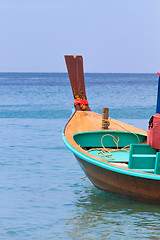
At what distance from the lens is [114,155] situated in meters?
9.01

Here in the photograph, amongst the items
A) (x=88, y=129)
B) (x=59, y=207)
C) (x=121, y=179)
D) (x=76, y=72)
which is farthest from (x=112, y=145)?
(x=76, y=72)

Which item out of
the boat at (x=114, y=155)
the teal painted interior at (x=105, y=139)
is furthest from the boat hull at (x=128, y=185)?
the teal painted interior at (x=105, y=139)

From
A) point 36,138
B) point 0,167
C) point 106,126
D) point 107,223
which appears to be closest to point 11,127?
point 36,138

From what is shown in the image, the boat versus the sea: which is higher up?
the boat

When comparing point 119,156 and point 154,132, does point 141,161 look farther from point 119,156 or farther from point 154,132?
point 119,156

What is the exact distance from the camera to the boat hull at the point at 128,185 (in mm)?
6789

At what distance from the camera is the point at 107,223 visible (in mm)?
7086

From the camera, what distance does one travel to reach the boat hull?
679cm

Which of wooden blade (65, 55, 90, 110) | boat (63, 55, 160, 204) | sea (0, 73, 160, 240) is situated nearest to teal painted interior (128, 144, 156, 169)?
boat (63, 55, 160, 204)

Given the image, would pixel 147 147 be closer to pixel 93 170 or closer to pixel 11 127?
pixel 93 170

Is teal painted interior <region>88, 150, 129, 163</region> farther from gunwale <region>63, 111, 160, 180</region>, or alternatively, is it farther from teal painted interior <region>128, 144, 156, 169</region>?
teal painted interior <region>128, 144, 156, 169</region>

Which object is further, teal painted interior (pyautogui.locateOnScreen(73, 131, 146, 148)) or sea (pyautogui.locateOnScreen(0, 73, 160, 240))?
Result: teal painted interior (pyautogui.locateOnScreen(73, 131, 146, 148))

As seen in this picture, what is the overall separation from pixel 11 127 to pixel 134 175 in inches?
556

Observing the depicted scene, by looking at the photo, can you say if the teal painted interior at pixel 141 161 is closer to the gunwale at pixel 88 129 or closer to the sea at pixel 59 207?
the gunwale at pixel 88 129
